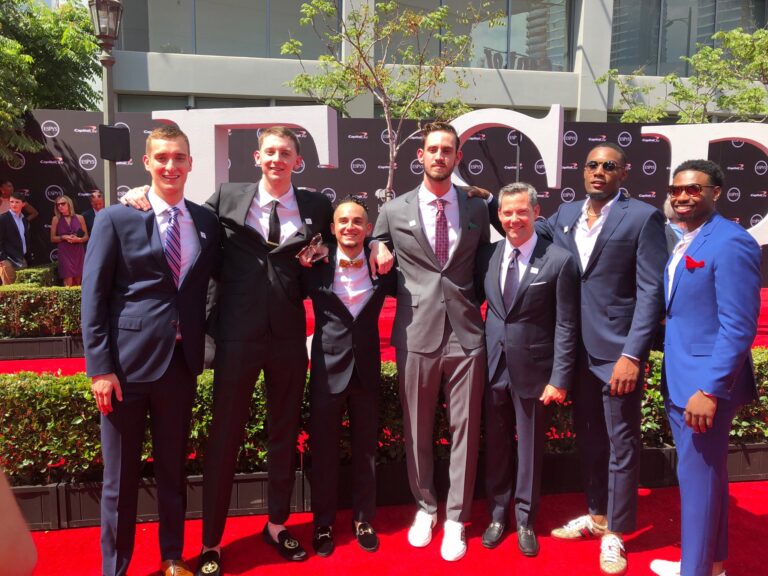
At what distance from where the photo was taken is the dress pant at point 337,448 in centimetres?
354

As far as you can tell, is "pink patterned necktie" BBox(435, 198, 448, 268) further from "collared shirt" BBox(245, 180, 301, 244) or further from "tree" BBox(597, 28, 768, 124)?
"tree" BBox(597, 28, 768, 124)

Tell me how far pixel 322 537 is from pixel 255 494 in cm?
64

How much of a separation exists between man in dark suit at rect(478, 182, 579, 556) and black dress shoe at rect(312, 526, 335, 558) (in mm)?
888

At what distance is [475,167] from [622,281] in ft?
34.9

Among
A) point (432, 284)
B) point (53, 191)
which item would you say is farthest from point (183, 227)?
point (53, 191)

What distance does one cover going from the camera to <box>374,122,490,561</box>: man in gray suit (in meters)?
3.53

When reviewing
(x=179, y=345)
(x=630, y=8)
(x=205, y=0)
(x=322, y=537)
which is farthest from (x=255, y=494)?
(x=630, y=8)

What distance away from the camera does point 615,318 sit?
333cm

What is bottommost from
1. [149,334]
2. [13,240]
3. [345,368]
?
[345,368]

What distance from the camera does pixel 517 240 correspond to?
3479mm

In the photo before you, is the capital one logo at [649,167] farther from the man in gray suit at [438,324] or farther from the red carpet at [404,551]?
Answer: the man in gray suit at [438,324]

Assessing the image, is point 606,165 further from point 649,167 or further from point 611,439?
point 649,167

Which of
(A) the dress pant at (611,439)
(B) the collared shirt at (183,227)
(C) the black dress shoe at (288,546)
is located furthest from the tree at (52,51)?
(A) the dress pant at (611,439)

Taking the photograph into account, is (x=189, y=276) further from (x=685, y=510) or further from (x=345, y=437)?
(x=685, y=510)
